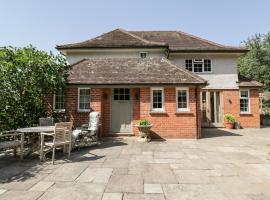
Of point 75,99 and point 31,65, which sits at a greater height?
point 31,65

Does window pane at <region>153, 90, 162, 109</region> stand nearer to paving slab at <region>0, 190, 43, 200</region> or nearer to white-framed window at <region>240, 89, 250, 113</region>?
paving slab at <region>0, 190, 43, 200</region>

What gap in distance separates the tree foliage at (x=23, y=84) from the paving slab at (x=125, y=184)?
Answer: 6665mm

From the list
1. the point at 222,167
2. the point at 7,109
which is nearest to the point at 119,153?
the point at 222,167

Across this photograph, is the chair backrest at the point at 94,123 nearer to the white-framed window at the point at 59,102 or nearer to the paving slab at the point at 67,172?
the white-framed window at the point at 59,102

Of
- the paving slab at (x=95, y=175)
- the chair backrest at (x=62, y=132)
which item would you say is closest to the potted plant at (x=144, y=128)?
the chair backrest at (x=62, y=132)

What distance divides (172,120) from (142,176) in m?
6.57

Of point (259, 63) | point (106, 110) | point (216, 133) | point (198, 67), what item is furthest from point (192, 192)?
point (259, 63)

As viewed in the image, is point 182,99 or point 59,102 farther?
point 59,102

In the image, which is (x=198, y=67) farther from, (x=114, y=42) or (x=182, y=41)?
(x=114, y=42)

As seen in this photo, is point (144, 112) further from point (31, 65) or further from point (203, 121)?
point (203, 121)

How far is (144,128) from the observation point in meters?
10.7

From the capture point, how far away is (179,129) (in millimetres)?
11773

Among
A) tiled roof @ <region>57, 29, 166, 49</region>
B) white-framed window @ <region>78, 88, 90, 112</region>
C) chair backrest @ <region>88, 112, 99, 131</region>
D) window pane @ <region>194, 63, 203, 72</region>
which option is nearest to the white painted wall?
window pane @ <region>194, 63, 203, 72</region>

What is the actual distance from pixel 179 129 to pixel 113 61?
6283 millimetres
